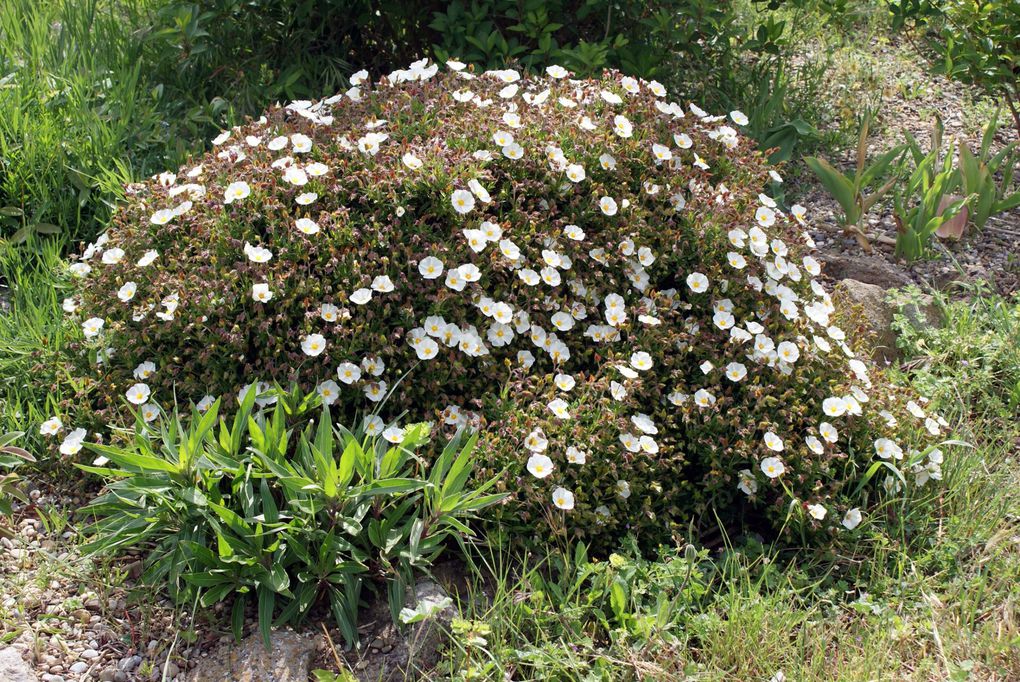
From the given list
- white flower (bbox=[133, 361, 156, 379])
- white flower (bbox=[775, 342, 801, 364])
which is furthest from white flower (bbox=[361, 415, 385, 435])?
white flower (bbox=[775, 342, 801, 364])

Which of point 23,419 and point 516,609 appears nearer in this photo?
point 516,609

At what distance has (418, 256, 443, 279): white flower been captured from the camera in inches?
110

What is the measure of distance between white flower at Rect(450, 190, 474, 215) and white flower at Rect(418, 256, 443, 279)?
0.59 feet

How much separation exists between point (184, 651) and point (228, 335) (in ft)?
2.77

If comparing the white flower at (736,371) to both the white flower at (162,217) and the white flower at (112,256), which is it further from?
the white flower at (112,256)

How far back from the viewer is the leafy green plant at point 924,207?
3869 millimetres

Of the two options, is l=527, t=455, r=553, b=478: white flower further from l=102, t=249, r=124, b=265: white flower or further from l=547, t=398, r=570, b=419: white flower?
l=102, t=249, r=124, b=265: white flower

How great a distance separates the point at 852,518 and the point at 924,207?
70.1 inches

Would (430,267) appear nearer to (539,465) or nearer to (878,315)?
(539,465)

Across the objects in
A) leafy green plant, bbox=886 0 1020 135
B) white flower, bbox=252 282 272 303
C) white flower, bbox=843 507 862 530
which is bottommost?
white flower, bbox=843 507 862 530

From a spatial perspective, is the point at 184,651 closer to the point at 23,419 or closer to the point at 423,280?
the point at 23,419

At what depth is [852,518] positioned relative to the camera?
2680mm

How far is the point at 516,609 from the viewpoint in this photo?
7.88 ft

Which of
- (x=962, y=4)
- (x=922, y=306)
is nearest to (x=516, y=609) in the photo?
(x=922, y=306)
